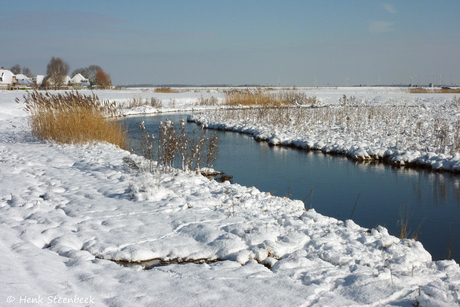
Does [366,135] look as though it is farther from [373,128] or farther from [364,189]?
[364,189]

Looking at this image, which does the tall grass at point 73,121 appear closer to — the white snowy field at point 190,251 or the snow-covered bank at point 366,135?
the white snowy field at point 190,251

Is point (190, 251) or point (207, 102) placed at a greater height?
point (207, 102)

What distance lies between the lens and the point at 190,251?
14.8 feet

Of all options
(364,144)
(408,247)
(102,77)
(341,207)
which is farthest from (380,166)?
(102,77)

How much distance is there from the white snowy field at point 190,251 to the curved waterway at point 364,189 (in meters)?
1.36

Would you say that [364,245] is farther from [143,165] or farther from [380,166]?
[380,166]

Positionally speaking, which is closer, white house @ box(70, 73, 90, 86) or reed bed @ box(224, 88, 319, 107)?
reed bed @ box(224, 88, 319, 107)

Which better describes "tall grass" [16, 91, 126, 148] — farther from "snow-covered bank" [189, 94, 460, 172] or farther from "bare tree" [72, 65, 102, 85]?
"bare tree" [72, 65, 102, 85]

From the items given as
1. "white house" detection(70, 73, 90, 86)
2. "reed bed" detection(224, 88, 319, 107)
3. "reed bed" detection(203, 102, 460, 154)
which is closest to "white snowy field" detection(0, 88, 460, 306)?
"reed bed" detection(203, 102, 460, 154)

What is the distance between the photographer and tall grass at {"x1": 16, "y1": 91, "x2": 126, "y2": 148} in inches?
446

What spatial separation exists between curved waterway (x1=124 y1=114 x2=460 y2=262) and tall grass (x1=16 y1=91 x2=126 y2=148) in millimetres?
3908

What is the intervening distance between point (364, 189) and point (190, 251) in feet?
19.3

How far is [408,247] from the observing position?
485 centimetres

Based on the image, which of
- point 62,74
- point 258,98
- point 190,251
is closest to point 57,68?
point 62,74
